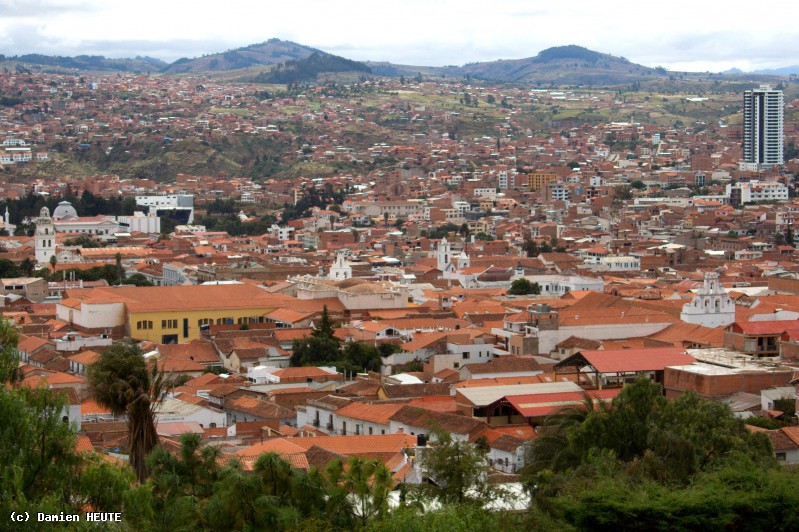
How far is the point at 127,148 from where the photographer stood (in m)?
105

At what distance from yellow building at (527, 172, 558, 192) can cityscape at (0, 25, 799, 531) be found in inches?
10.1

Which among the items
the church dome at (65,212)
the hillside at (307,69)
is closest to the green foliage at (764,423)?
the church dome at (65,212)

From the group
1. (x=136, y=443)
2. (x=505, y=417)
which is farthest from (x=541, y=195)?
(x=136, y=443)

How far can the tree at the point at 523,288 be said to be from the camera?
149 feet

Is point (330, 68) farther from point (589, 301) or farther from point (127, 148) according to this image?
point (589, 301)

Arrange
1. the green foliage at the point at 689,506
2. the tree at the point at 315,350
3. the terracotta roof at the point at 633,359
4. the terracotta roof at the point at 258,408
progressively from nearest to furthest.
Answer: the green foliage at the point at 689,506 < the terracotta roof at the point at 258,408 < the terracotta roof at the point at 633,359 < the tree at the point at 315,350

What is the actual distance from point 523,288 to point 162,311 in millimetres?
12976

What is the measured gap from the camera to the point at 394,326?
35.4 m

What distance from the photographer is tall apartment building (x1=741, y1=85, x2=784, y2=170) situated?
9719 centimetres

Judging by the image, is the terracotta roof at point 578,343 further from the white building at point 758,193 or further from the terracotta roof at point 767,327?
the white building at point 758,193

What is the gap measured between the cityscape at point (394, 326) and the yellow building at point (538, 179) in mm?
256

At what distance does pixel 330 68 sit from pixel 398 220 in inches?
4165

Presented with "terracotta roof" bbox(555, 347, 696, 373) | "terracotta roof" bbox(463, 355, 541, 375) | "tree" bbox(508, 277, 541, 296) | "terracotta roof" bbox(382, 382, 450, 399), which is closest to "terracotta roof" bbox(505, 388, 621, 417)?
"terracotta roof" bbox(555, 347, 696, 373)

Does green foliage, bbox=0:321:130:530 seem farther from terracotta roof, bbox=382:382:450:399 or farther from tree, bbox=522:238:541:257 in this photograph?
tree, bbox=522:238:541:257
